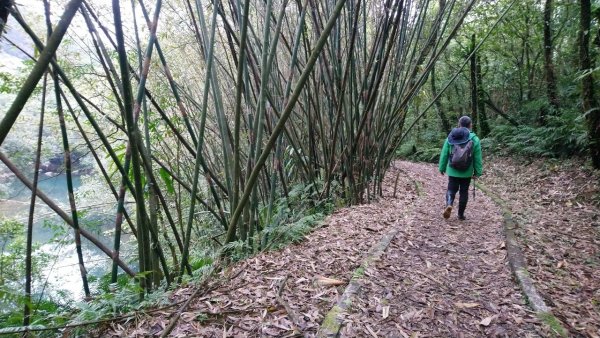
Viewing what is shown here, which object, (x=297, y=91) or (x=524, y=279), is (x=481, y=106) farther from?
(x=297, y=91)

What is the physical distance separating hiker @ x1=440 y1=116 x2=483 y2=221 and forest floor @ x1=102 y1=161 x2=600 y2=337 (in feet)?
1.12

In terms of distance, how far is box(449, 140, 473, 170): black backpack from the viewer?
12.0ft

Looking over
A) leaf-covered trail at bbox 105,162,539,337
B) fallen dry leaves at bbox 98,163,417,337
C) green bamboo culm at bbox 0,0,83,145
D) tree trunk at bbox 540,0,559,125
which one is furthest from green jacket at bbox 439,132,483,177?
tree trunk at bbox 540,0,559,125

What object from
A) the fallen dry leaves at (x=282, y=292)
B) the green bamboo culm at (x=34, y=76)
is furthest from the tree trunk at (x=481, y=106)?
the green bamboo culm at (x=34, y=76)

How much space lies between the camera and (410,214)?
147 inches

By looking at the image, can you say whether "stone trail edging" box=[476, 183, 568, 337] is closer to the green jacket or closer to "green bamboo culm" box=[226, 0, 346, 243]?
the green jacket

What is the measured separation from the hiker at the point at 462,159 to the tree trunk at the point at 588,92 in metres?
2.15

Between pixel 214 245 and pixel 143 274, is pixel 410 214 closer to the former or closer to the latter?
pixel 214 245

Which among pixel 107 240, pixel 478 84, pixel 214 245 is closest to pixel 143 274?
pixel 214 245

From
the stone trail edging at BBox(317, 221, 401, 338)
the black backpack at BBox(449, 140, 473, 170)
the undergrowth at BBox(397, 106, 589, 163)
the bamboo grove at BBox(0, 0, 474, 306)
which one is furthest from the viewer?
the undergrowth at BBox(397, 106, 589, 163)

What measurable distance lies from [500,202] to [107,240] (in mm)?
11853

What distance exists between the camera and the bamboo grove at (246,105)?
1.71m

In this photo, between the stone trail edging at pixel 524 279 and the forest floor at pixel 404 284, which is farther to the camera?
the stone trail edging at pixel 524 279

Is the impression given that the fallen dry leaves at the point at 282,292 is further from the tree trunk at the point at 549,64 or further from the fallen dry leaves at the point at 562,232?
the tree trunk at the point at 549,64
